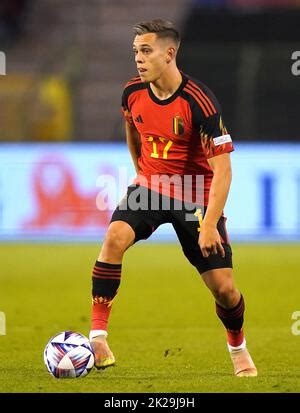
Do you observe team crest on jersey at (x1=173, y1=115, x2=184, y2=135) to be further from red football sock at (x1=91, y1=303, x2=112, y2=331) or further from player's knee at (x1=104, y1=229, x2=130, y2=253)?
red football sock at (x1=91, y1=303, x2=112, y2=331)

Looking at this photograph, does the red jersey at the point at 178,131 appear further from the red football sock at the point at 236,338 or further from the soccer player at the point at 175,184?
the red football sock at the point at 236,338

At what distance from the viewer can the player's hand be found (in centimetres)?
629

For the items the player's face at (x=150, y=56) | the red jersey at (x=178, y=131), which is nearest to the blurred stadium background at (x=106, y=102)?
the red jersey at (x=178, y=131)

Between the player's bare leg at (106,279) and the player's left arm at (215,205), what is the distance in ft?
1.62

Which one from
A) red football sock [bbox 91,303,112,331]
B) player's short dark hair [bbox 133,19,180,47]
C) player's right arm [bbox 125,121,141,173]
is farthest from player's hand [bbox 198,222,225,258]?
player's short dark hair [bbox 133,19,180,47]

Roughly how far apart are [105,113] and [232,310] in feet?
42.0

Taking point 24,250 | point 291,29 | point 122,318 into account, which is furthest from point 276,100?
point 122,318

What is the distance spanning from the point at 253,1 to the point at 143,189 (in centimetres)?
1560

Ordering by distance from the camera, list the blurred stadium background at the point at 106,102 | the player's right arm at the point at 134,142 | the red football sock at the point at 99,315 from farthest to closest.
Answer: the blurred stadium background at the point at 106,102, the player's right arm at the point at 134,142, the red football sock at the point at 99,315

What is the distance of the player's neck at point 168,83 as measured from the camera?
259 inches

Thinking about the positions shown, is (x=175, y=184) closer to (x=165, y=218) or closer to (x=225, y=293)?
(x=165, y=218)

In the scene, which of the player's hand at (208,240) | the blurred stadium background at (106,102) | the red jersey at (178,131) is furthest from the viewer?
the blurred stadium background at (106,102)

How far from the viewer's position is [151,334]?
28.4ft

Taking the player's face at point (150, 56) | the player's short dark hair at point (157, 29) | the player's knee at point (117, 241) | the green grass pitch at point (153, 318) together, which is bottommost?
the green grass pitch at point (153, 318)
